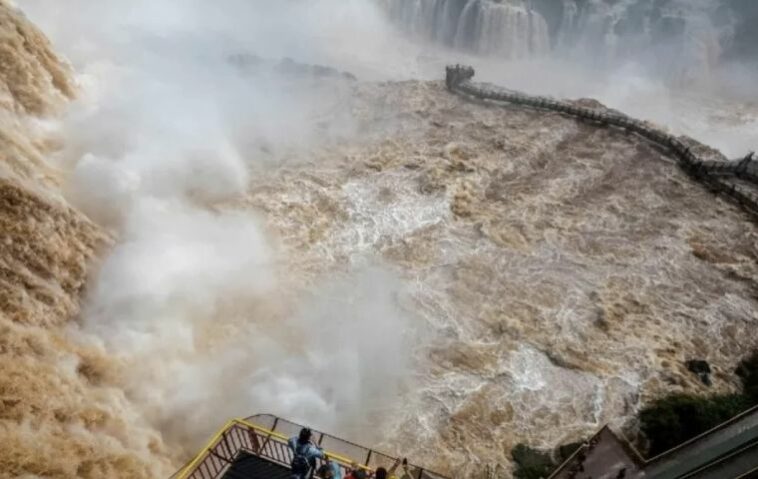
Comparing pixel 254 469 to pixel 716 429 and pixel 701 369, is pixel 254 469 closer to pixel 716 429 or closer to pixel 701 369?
pixel 716 429

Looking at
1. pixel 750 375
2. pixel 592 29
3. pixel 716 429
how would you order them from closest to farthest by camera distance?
pixel 716 429 → pixel 750 375 → pixel 592 29

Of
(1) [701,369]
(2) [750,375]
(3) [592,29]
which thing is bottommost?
(2) [750,375]

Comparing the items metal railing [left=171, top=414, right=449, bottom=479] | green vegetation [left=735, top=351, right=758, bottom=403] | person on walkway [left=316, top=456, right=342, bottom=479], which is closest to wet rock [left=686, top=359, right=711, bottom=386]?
green vegetation [left=735, top=351, right=758, bottom=403]

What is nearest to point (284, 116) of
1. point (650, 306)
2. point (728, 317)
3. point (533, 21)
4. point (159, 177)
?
point (159, 177)

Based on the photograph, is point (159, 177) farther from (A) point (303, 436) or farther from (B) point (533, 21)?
(B) point (533, 21)

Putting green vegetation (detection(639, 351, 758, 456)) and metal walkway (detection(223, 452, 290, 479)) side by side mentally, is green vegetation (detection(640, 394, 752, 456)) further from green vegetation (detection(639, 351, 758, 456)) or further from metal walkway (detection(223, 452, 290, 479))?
metal walkway (detection(223, 452, 290, 479))

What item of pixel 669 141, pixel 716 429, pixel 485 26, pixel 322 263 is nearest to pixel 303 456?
pixel 716 429
